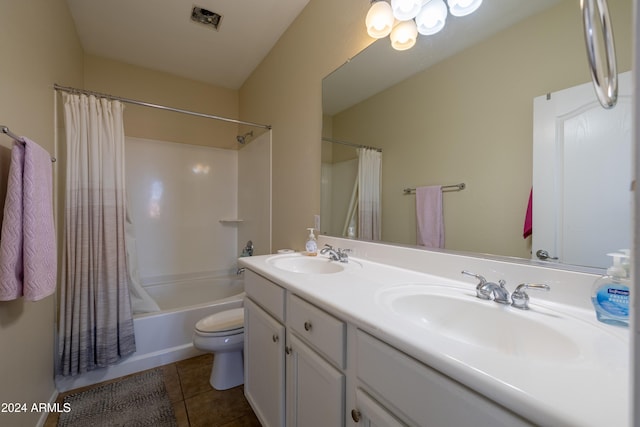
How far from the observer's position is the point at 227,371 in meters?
1.63

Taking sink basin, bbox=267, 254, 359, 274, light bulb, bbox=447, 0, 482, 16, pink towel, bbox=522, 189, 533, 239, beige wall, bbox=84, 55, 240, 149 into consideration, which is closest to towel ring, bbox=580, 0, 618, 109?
pink towel, bbox=522, 189, 533, 239

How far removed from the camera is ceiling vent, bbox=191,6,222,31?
72.0 inches

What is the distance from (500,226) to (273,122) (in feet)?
6.07

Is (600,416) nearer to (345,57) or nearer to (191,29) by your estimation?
(345,57)

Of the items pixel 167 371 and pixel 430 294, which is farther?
pixel 167 371

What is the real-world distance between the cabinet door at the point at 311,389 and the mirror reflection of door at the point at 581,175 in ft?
2.45

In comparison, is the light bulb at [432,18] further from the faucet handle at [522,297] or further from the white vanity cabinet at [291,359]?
the white vanity cabinet at [291,359]

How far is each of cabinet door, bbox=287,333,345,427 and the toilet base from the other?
2.58ft

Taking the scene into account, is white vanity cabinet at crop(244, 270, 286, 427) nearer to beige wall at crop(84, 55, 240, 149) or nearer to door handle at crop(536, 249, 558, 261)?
door handle at crop(536, 249, 558, 261)

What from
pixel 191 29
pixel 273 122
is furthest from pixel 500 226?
pixel 191 29

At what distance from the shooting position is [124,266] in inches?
67.0

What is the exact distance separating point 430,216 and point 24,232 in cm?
163

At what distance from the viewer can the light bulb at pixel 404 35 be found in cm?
118

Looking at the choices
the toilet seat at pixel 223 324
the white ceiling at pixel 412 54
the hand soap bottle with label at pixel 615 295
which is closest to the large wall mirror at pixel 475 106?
the white ceiling at pixel 412 54
